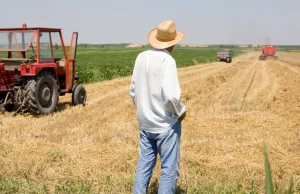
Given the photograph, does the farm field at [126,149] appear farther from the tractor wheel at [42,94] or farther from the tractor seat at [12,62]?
the tractor seat at [12,62]

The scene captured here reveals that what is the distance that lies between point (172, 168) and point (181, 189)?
110cm

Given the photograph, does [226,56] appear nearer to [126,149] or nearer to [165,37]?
[126,149]

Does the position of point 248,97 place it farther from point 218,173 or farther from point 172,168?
point 172,168

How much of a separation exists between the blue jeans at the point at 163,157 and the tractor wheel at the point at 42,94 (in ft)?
17.4

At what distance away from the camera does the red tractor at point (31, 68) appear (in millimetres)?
8016

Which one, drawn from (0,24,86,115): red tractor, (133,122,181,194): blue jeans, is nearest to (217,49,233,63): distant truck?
(0,24,86,115): red tractor

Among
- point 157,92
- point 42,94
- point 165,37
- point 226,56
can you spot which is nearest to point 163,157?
point 157,92

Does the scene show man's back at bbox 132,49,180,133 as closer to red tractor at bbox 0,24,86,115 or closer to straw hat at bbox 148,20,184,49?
straw hat at bbox 148,20,184,49

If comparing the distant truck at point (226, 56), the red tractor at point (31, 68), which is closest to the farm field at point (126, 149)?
the red tractor at point (31, 68)

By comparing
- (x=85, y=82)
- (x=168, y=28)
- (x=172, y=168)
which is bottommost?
(x=85, y=82)

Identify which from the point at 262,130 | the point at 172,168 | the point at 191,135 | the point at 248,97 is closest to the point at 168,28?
the point at 172,168

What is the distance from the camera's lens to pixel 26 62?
8445 mm

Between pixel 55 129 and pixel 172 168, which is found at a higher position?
pixel 172 168

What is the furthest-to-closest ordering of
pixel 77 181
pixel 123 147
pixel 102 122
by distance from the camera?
pixel 102 122, pixel 123 147, pixel 77 181
